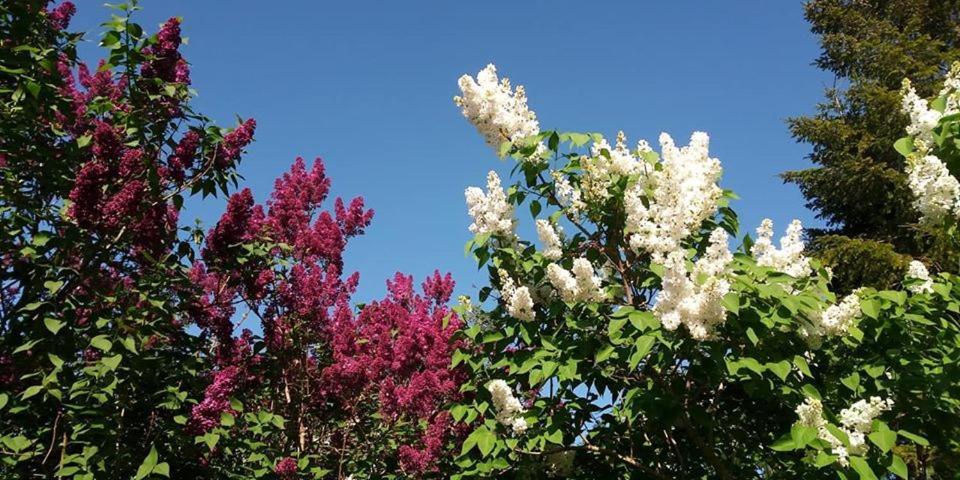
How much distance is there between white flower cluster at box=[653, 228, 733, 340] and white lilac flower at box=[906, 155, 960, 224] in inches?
42.9

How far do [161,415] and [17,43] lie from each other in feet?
7.30

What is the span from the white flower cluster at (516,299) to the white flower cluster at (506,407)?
374 millimetres

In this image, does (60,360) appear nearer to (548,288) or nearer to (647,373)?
(548,288)

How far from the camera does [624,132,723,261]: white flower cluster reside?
136 inches

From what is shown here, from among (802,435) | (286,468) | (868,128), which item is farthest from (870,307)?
(868,128)

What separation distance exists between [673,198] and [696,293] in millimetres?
678

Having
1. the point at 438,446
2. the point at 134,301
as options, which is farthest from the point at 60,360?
the point at 438,446

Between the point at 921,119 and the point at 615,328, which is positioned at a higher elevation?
the point at 921,119

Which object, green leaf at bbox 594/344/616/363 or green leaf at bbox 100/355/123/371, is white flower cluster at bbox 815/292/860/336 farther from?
green leaf at bbox 100/355/123/371

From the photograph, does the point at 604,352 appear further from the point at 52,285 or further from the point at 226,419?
the point at 52,285

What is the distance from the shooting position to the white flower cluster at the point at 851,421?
9.17ft

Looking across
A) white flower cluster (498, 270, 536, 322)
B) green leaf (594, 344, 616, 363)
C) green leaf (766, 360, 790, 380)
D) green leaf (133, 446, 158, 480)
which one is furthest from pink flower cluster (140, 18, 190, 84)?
green leaf (766, 360, 790, 380)

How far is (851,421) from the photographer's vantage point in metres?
2.84

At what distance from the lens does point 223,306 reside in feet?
13.5
